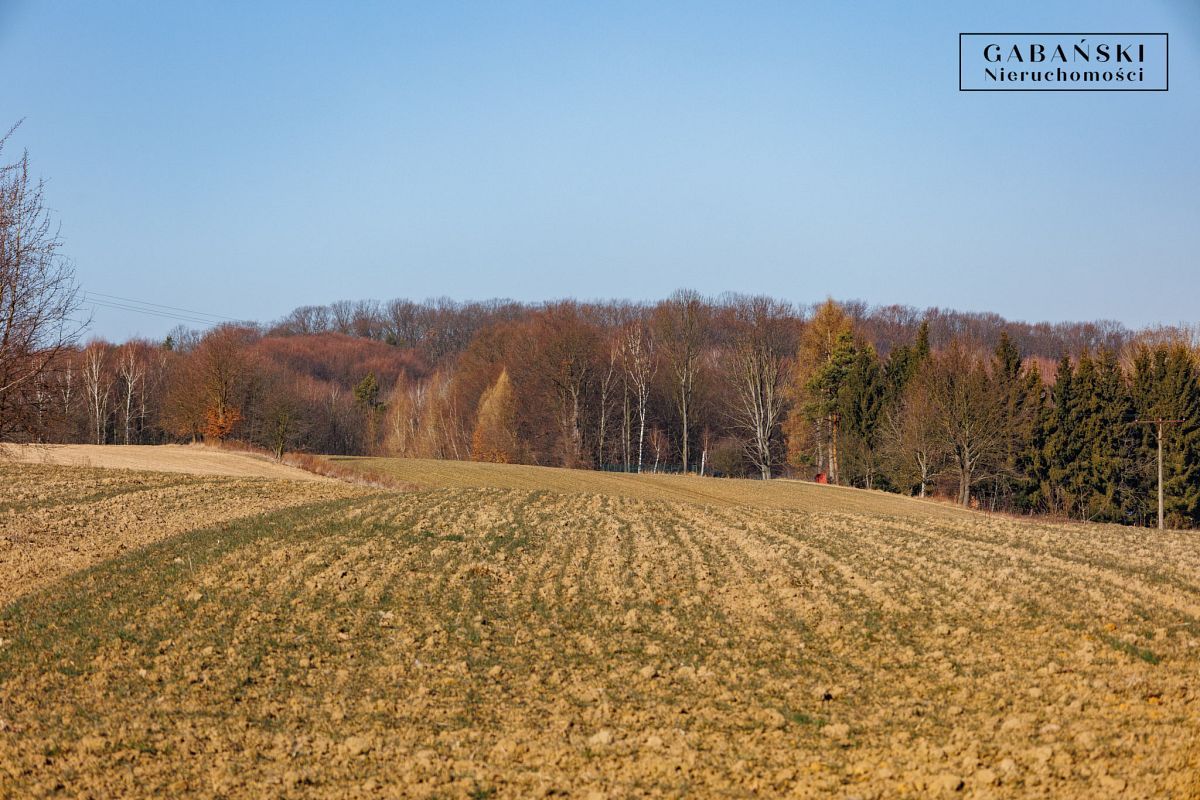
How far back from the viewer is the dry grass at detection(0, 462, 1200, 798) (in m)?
7.32

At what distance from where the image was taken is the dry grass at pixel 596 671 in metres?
7.32

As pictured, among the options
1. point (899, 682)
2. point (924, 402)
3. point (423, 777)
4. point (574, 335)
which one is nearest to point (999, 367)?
point (924, 402)

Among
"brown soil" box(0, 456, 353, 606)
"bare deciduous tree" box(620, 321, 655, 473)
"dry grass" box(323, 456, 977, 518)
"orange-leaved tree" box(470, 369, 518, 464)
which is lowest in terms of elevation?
"dry grass" box(323, 456, 977, 518)

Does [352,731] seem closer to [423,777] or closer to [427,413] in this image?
[423,777]

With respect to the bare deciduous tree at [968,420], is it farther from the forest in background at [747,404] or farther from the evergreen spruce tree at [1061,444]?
the evergreen spruce tree at [1061,444]

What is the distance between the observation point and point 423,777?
7.37 metres

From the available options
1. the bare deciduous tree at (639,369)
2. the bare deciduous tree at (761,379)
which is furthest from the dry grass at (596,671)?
the bare deciduous tree at (639,369)

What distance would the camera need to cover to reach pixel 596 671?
32.6 feet

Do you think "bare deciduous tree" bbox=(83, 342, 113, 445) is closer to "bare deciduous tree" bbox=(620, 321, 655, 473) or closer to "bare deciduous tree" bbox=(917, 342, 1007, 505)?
"bare deciduous tree" bbox=(620, 321, 655, 473)

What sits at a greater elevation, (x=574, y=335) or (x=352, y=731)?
(x=574, y=335)

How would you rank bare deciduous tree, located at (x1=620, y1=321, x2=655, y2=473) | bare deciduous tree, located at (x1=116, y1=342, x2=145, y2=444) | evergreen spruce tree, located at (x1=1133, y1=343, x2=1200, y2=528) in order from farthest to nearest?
1. bare deciduous tree, located at (x1=116, y1=342, x2=145, y2=444)
2. bare deciduous tree, located at (x1=620, y1=321, x2=655, y2=473)
3. evergreen spruce tree, located at (x1=1133, y1=343, x2=1200, y2=528)

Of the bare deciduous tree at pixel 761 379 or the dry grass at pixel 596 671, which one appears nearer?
the dry grass at pixel 596 671

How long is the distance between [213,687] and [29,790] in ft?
7.58

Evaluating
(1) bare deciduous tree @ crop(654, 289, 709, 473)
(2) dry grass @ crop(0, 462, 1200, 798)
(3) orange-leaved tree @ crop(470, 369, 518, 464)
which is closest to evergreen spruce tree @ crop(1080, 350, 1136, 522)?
(1) bare deciduous tree @ crop(654, 289, 709, 473)
